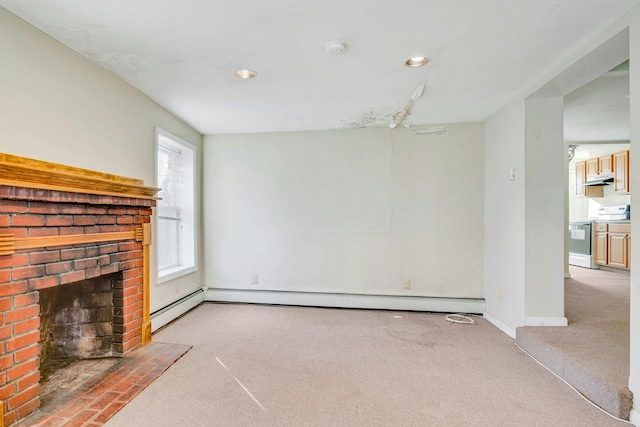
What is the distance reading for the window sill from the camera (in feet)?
10.8

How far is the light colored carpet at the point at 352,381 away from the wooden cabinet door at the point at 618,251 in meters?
3.88

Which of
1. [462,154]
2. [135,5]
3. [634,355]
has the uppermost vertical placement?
[135,5]

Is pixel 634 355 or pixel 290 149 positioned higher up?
pixel 290 149

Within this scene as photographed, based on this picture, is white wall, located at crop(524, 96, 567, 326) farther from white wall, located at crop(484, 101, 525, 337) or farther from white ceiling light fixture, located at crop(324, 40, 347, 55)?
white ceiling light fixture, located at crop(324, 40, 347, 55)

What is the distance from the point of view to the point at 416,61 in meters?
2.27


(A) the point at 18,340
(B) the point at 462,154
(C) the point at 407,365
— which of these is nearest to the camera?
(A) the point at 18,340

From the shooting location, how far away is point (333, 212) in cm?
399

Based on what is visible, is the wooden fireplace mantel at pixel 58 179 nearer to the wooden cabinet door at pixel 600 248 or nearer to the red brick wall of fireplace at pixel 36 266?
the red brick wall of fireplace at pixel 36 266

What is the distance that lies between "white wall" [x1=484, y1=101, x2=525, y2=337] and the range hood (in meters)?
3.74

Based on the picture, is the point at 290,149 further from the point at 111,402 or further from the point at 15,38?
the point at 111,402

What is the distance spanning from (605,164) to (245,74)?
21.8 ft

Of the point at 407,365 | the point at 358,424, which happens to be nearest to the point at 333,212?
the point at 407,365

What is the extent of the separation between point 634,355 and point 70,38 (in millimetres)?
3954

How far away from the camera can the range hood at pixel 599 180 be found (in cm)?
553
